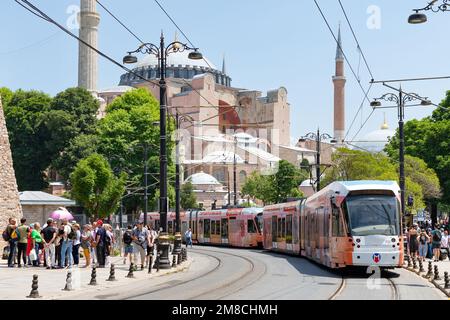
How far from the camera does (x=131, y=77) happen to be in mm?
135875

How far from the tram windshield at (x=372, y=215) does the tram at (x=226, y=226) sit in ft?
64.2

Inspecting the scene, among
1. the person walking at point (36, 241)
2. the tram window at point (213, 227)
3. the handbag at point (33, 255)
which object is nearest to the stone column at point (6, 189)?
the person walking at point (36, 241)

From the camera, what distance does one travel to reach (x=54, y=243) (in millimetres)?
21875

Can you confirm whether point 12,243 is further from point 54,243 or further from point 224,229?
point 224,229

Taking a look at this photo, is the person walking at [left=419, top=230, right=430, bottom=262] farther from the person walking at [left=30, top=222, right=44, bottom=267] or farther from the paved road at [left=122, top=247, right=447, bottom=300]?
the person walking at [left=30, top=222, right=44, bottom=267]

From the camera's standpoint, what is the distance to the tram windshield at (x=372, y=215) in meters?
18.7

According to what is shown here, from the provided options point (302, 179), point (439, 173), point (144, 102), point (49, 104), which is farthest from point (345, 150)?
point (302, 179)

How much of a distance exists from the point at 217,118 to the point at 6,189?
96.3 metres

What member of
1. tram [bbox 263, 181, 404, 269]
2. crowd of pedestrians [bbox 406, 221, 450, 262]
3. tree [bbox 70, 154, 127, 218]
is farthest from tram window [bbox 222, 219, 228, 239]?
tram [bbox 263, 181, 404, 269]

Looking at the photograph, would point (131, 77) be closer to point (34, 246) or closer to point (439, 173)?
point (439, 173)

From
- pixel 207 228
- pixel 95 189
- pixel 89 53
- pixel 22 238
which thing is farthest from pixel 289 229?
pixel 89 53

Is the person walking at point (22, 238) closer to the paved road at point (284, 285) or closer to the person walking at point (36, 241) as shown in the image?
the person walking at point (36, 241)
